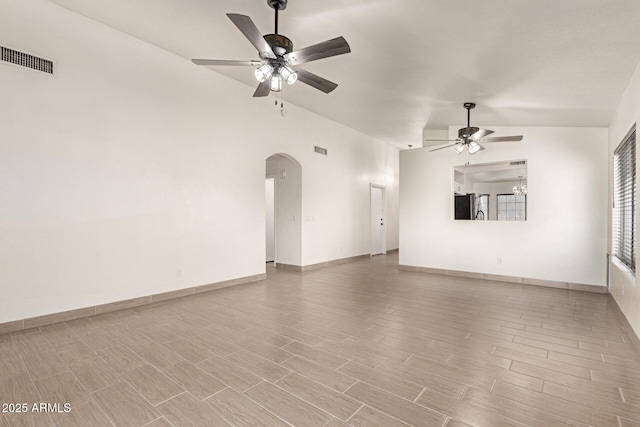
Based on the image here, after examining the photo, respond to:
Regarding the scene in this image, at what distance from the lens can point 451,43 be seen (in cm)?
338

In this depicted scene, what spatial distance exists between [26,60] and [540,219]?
7505 mm

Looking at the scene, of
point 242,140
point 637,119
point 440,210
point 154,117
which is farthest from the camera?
point 440,210

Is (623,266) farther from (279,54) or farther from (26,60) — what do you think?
(26,60)

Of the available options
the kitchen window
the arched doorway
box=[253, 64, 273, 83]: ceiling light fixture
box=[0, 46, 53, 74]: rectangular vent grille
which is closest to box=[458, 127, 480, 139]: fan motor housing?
the kitchen window

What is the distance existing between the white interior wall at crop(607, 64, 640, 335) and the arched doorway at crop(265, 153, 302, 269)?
197 inches

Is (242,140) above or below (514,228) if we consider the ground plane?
above

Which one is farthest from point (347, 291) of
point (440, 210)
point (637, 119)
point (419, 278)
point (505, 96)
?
point (637, 119)

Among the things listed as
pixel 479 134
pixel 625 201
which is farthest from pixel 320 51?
pixel 625 201

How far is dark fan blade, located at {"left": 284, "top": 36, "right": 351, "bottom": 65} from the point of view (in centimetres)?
259

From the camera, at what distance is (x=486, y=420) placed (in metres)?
1.90

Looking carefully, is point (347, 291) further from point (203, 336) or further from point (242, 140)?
point (242, 140)

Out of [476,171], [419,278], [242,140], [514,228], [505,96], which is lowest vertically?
[419,278]

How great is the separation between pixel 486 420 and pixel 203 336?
8.22 feet

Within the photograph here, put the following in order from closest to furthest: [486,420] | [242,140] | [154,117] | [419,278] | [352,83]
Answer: [486,420]
[154,117]
[352,83]
[242,140]
[419,278]
